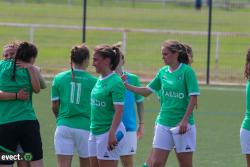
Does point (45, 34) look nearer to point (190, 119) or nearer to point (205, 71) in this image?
point (205, 71)

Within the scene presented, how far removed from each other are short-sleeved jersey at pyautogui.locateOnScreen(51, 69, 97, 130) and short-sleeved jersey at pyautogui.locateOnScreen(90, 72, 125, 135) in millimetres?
413

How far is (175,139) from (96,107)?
4.00 ft

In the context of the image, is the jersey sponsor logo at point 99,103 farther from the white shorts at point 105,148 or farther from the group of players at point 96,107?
the white shorts at point 105,148

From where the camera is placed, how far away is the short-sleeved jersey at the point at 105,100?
8242 mm

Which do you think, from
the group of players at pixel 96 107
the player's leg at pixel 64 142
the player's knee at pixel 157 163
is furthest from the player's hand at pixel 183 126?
the player's leg at pixel 64 142

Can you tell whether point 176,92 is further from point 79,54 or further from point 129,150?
point 79,54

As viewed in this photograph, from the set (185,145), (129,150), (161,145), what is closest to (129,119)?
(129,150)

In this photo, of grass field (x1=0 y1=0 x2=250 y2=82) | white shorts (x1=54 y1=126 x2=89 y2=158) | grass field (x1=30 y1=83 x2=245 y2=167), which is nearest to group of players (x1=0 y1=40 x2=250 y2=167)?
white shorts (x1=54 y1=126 x2=89 y2=158)

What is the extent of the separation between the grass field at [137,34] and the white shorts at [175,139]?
1278 cm

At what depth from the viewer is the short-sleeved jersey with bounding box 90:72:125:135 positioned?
8.24 meters

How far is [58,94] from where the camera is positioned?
8977 millimetres

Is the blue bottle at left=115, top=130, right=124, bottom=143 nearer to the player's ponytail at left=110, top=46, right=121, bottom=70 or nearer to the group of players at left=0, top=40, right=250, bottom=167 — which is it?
the group of players at left=0, top=40, right=250, bottom=167

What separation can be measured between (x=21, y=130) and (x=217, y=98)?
1074cm

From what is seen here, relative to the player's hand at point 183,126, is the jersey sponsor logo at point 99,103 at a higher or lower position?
higher
